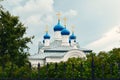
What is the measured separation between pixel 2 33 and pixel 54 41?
30461 mm

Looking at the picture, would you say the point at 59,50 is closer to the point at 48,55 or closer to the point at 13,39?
the point at 48,55

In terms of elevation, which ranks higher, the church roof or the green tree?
the church roof

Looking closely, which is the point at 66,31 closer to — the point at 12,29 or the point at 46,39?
the point at 46,39

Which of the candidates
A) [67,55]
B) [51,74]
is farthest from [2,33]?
[67,55]

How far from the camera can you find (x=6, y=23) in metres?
34.4

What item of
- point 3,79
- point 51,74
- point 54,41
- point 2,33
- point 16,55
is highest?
point 54,41

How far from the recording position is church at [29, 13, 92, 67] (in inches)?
2094

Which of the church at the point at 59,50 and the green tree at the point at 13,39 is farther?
the church at the point at 59,50

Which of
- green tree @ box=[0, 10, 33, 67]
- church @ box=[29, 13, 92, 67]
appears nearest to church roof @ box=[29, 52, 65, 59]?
church @ box=[29, 13, 92, 67]

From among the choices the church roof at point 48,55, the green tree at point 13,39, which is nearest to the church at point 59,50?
the church roof at point 48,55

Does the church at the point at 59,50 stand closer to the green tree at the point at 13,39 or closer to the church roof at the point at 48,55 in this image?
the church roof at the point at 48,55

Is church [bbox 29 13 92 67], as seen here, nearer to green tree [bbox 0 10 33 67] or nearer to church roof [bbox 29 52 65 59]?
church roof [bbox 29 52 65 59]

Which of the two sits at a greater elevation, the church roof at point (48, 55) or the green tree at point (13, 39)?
the church roof at point (48, 55)

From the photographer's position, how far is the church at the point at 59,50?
174 ft
